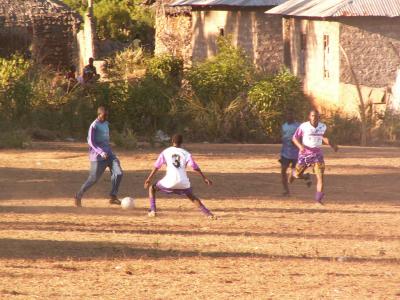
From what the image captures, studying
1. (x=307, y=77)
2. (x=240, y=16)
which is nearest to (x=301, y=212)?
(x=307, y=77)

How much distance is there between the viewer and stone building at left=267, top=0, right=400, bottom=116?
30859 millimetres

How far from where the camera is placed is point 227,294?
11523 millimetres

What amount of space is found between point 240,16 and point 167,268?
81.6ft

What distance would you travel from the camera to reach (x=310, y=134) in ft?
59.7

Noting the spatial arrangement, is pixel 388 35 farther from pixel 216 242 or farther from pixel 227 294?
pixel 227 294

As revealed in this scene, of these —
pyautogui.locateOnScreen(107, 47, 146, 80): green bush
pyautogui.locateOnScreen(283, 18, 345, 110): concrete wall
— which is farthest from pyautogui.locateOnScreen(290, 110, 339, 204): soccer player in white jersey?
pyautogui.locateOnScreen(107, 47, 146, 80): green bush

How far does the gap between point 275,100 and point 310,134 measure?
35.8ft

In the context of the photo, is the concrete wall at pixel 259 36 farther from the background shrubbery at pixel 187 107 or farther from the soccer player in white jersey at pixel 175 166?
the soccer player in white jersey at pixel 175 166

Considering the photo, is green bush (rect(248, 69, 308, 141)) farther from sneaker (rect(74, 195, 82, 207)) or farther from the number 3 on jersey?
the number 3 on jersey

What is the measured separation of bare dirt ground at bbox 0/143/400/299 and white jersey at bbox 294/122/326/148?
3.26ft

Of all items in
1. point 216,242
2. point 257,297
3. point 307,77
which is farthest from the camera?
point 307,77

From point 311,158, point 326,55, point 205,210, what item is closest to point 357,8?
point 326,55

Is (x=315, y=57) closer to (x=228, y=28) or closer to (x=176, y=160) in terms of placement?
(x=228, y=28)

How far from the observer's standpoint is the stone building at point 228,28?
121 ft
